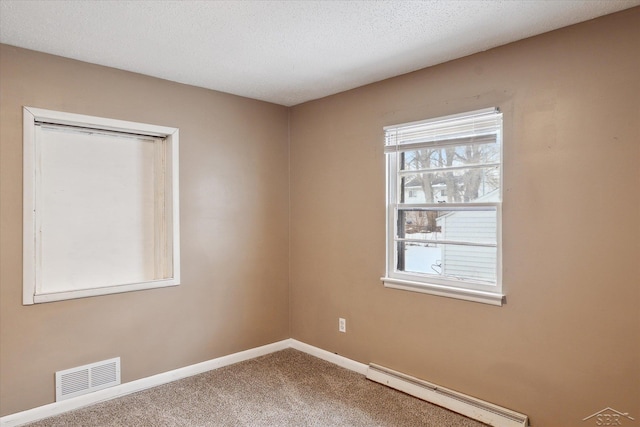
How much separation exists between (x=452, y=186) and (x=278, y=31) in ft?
5.03

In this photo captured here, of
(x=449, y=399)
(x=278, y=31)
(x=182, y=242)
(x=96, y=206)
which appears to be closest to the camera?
(x=278, y=31)

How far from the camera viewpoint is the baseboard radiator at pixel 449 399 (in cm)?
243

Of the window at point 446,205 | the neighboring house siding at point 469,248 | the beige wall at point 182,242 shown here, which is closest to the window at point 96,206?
the beige wall at point 182,242

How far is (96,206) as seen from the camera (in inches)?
115

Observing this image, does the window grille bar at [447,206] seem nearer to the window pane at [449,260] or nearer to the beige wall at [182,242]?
the window pane at [449,260]

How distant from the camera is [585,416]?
7.21 ft

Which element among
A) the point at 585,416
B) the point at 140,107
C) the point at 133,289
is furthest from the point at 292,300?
the point at 585,416

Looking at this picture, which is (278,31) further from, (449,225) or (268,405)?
(268,405)

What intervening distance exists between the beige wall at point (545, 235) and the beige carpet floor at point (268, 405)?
32cm

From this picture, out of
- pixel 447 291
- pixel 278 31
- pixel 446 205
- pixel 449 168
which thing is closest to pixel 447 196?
pixel 446 205

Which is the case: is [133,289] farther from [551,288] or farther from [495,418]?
[551,288]

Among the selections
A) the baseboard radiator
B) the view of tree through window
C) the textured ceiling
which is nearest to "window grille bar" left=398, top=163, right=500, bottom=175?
the view of tree through window

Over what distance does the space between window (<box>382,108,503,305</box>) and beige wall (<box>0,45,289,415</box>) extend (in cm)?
125

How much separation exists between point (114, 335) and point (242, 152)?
179 cm
